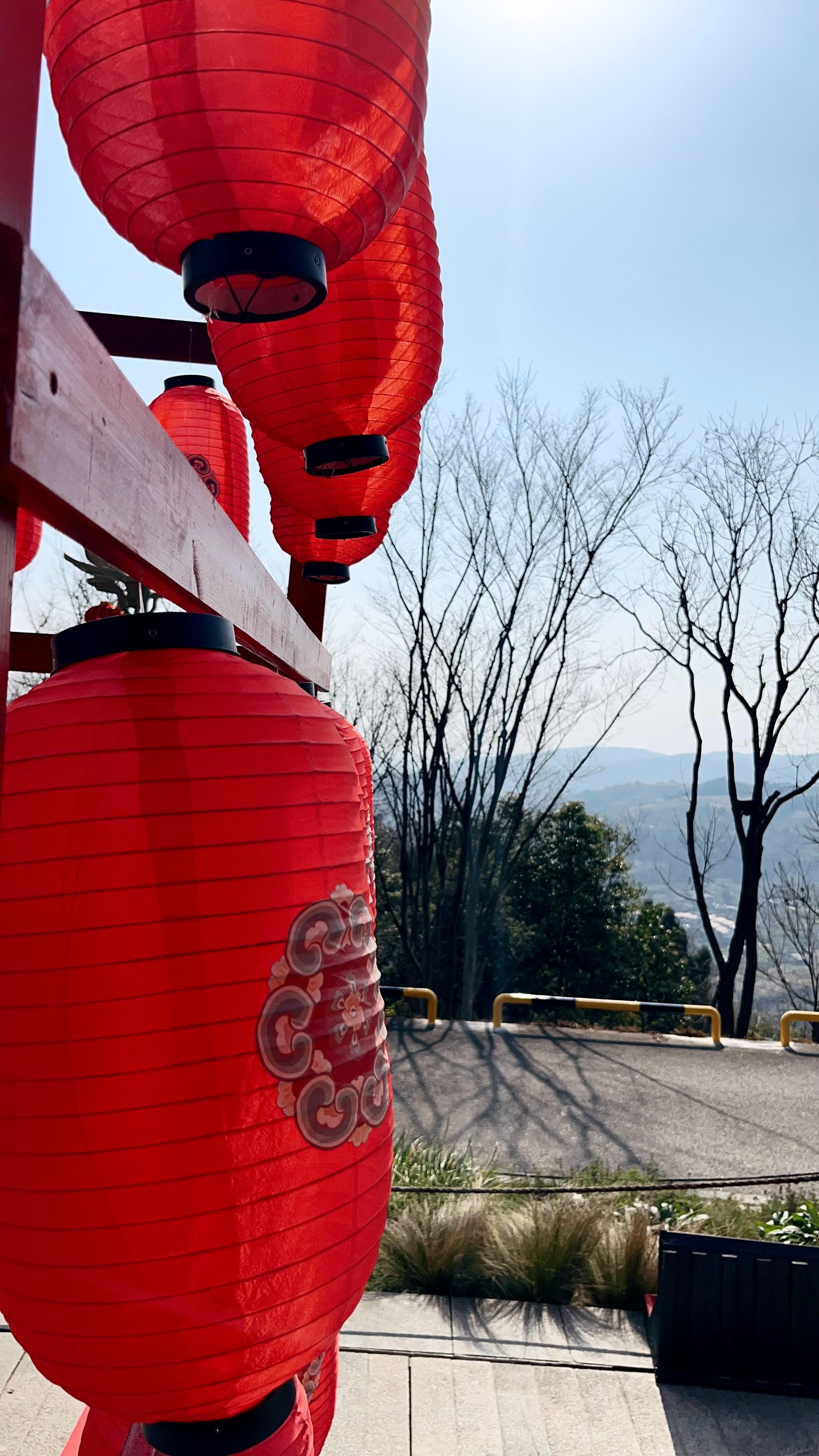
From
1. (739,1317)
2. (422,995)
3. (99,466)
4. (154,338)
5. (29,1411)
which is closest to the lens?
(99,466)

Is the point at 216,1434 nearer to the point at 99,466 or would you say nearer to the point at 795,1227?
the point at 99,466

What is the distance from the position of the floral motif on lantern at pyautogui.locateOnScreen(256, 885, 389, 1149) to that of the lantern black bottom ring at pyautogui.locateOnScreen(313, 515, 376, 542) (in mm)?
1255

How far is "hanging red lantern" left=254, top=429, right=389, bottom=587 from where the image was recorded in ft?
→ 7.34

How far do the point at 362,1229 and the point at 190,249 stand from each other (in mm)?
916

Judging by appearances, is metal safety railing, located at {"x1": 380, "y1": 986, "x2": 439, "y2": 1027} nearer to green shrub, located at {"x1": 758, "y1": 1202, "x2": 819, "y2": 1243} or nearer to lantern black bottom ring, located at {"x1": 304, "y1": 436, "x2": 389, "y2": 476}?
green shrub, located at {"x1": 758, "y1": 1202, "x2": 819, "y2": 1243}

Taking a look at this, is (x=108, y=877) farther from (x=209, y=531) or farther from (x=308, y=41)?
(x=308, y=41)

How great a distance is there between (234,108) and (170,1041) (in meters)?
0.76

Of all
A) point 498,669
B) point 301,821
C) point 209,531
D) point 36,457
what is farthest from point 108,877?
point 498,669

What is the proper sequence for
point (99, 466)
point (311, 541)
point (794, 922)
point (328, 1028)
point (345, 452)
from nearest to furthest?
point (99, 466), point (328, 1028), point (345, 452), point (311, 541), point (794, 922)

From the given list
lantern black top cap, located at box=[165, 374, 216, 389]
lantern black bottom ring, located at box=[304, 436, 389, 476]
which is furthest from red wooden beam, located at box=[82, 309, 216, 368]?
lantern black bottom ring, located at box=[304, 436, 389, 476]

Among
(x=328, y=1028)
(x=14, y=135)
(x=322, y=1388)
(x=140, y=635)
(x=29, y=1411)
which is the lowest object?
(x=29, y=1411)

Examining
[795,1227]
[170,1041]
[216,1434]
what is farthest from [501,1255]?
[170,1041]

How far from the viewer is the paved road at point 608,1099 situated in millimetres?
7148

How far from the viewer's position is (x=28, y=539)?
2.76 metres
